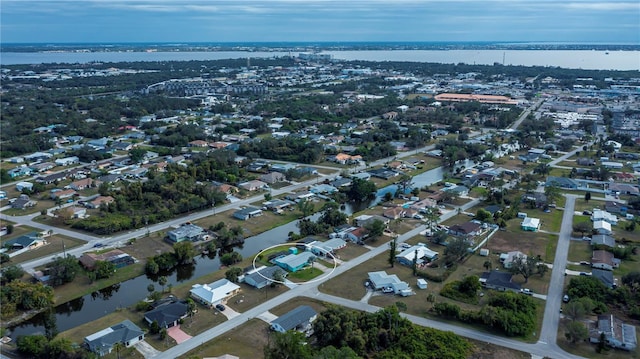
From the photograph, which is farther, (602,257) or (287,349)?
(602,257)

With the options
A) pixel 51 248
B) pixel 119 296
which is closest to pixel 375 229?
pixel 119 296

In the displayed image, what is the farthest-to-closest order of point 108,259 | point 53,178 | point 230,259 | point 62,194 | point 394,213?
1. point 53,178
2. point 62,194
3. point 394,213
4. point 230,259
5. point 108,259

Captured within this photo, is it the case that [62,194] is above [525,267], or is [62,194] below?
below

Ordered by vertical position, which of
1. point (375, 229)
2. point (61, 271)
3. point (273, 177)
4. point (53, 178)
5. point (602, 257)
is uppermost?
point (273, 177)

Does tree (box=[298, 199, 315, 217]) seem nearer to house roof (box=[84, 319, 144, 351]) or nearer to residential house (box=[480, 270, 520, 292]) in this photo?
residential house (box=[480, 270, 520, 292])

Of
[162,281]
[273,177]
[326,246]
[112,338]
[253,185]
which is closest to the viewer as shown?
[112,338]

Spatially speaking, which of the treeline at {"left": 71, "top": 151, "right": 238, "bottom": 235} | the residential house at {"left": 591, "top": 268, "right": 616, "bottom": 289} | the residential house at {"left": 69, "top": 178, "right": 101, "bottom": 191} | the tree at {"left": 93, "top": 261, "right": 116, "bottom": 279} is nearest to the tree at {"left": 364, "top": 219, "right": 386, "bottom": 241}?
the residential house at {"left": 591, "top": 268, "right": 616, "bottom": 289}

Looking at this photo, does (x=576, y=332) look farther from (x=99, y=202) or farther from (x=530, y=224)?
(x=99, y=202)
